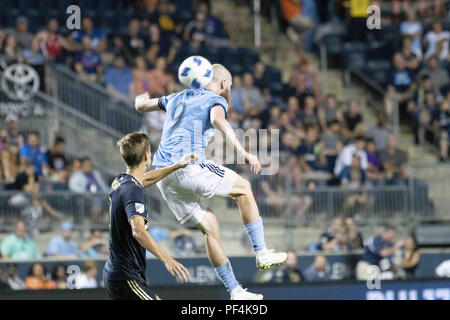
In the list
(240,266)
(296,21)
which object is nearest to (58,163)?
(240,266)

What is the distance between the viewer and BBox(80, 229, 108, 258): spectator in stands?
49.3 feet

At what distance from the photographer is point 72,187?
15672 millimetres

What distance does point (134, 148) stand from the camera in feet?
28.2

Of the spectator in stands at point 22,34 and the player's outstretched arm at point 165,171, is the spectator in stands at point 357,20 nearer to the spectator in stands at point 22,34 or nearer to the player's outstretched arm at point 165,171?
the spectator in stands at point 22,34

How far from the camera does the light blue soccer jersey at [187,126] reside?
369 inches

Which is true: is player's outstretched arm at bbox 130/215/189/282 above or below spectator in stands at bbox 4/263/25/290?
below

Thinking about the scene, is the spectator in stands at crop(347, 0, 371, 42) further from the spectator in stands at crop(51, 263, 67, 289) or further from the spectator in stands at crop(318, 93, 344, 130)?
the spectator in stands at crop(51, 263, 67, 289)

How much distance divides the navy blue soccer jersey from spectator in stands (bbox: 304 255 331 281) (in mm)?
6656

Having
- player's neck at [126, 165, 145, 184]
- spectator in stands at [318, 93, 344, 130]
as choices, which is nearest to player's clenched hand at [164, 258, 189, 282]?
player's neck at [126, 165, 145, 184]

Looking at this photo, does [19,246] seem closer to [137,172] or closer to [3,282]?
[3,282]

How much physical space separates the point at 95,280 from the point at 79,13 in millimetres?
5492

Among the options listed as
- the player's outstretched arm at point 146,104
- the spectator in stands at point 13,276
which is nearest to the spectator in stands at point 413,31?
the spectator in stands at point 13,276

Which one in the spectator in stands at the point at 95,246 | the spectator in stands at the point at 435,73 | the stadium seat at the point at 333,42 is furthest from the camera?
the stadium seat at the point at 333,42

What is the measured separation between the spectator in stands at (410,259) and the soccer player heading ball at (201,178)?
6.08 meters
